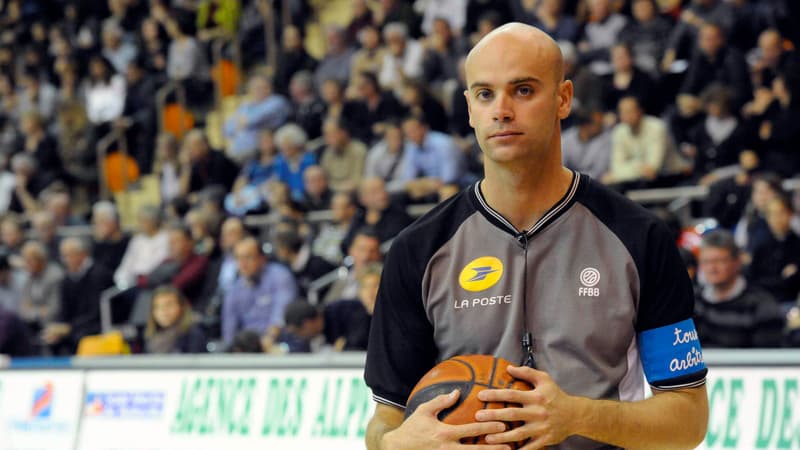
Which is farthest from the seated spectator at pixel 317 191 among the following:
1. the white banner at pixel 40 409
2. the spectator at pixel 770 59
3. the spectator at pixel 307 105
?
the white banner at pixel 40 409

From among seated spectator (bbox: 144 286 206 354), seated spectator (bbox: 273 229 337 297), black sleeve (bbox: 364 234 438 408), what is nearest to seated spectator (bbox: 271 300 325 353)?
seated spectator (bbox: 144 286 206 354)

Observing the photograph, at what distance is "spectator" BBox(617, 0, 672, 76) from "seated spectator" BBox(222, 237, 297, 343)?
4130 millimetres

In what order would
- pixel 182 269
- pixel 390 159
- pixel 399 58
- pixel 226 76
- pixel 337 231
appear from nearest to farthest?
pixel 337 231 < pixel 390 159 < pixel 182 269 < pixel 399 58 < pixel 226 76

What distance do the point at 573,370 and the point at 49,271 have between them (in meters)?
11.5

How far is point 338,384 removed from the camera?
270 inches

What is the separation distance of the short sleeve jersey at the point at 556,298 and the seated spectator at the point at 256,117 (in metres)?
11.7

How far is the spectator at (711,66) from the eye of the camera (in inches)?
428

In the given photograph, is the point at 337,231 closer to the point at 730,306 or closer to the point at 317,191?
the point at 317,191

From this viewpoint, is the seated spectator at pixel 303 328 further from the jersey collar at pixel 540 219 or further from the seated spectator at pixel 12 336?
the jersey collar at pixel 540 219

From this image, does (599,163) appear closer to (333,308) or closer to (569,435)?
(333,308)

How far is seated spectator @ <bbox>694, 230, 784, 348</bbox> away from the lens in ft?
25.5

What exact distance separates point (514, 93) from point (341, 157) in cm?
1035

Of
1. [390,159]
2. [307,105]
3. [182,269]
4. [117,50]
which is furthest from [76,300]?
[117,50]

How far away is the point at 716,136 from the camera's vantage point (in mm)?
10516
